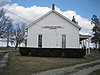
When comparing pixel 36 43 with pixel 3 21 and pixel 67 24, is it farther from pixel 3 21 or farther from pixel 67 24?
pixel 3 21

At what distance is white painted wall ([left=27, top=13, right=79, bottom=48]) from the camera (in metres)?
28.0

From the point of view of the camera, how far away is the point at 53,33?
2850 cm

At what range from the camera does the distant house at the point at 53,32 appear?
91.9 feet

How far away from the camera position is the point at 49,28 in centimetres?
2873

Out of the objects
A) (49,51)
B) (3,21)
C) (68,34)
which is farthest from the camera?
(3,21)

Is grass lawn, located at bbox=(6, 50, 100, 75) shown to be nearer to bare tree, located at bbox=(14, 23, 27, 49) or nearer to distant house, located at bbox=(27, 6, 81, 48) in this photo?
distant house, located at bbox=(27, 6, 81, 48)

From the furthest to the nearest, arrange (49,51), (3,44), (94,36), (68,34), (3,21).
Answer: (3,44), (94,36), (3,21), (68,34), (49,51)

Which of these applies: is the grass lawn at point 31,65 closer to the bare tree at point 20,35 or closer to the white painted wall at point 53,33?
the white painted wall at point 53,33

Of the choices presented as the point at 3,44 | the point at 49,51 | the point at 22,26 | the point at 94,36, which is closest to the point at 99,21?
the point at 94,36

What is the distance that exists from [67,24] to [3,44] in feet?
249

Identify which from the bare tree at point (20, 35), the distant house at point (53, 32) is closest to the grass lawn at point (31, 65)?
the distant house at point (53, 32)

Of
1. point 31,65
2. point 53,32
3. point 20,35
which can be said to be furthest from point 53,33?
point 20,35

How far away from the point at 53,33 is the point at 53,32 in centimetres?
17

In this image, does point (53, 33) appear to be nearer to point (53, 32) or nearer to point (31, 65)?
point (53, 32)
